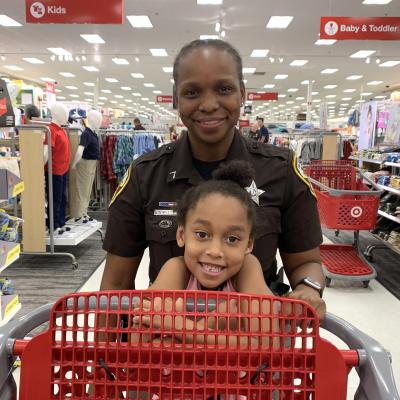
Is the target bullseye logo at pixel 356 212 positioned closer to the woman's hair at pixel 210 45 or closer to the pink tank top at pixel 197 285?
the woman's hair at pixel 210 45

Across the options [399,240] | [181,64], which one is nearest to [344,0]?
[399,240]

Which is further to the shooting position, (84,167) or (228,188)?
(84,167)

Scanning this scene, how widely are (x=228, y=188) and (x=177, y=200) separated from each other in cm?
30

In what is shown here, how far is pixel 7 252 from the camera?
9.57 ft

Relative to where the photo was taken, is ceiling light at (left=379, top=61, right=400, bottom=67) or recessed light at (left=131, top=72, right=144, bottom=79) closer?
ceiling light at (left=379, top=61, right=400, bottom=67)

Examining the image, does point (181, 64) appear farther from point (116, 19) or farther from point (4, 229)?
point (116, 19)

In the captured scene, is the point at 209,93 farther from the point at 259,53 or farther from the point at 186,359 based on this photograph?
the point at 259,53

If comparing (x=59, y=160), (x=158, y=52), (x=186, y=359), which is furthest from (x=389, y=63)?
(x=186, y=359)

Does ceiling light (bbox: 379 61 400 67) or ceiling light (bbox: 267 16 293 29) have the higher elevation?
ceiling light (bbox: 267 16 293 29)

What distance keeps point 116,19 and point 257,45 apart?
905 centimetres

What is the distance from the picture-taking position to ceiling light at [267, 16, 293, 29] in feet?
35.0

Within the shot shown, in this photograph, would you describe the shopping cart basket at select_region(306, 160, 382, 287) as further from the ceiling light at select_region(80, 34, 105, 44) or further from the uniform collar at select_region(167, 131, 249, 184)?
the ceiling light at select_region(80, 34, 105, 44)

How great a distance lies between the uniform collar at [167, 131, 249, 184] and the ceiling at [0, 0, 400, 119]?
517cm

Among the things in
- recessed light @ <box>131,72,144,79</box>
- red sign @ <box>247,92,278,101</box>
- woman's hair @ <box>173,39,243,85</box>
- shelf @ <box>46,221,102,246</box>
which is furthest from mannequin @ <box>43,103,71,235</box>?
red sign @ <box>247,92,278,101</box>
